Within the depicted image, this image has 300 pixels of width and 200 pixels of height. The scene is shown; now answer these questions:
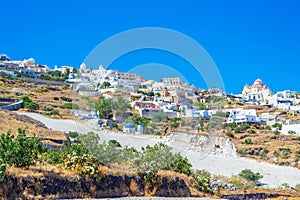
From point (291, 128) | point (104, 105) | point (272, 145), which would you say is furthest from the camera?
point (291, 128)

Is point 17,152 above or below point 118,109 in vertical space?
below

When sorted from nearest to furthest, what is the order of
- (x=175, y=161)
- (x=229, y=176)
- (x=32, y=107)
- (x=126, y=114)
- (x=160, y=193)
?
(x=160, y=193)
(x=175, y=161)
(x=126, y=114)
(x=229, y=176)
(x=32, y=107)

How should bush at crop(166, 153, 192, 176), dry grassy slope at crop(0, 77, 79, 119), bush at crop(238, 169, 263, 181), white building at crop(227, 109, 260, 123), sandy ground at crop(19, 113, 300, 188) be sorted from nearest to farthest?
bush at crop(166, 153, 192, 176), sandy ground at crop(19, 113, 300, 188), bush at crop(238, 169, 263, 181), dry grassy slope at crop(0, 77, 79, 119), white building at crop(227, 109, 260, 123)

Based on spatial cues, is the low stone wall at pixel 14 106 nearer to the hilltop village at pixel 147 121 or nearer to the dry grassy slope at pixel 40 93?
the hilltop village at pixel 147 121

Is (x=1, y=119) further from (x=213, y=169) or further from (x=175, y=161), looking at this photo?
(x=213, y=169)

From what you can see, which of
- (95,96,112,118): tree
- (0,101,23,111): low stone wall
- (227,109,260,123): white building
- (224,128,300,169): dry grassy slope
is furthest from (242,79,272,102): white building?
(95,96,112,118): tree

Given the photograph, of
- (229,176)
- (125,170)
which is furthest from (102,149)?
(229,176)

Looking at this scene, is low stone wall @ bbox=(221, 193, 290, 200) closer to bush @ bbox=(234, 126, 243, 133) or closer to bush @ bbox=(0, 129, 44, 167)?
bush @ bbox=(0, 129, 44, 167)

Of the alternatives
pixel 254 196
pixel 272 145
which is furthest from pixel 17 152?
pixel 272 145

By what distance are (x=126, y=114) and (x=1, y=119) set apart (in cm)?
1156

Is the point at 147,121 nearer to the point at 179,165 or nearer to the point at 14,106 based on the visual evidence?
the point at 179,165

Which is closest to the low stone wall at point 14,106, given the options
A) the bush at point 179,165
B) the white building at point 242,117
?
the white building at point 242,117

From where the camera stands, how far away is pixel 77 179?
10445 mm

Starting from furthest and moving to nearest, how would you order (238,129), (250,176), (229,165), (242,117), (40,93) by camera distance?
(40,93), (242,117), (238,129), (229,165), (250,176)
